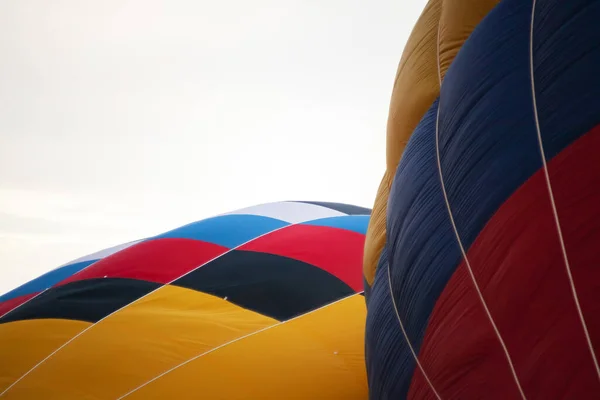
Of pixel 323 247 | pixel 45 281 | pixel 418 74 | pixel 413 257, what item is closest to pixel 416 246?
pixel 413 257

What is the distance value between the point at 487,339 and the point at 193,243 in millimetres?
3213

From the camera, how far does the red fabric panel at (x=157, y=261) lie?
4.46m

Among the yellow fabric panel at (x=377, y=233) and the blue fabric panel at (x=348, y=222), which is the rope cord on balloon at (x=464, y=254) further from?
the blue fabric panel at (x=348, y=222)

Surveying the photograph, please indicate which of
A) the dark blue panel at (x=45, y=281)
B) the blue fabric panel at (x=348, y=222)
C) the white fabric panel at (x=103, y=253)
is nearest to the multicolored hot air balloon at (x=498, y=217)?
the blue fabric panel at (x=348, y=222)

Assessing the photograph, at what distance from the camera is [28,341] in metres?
3.76

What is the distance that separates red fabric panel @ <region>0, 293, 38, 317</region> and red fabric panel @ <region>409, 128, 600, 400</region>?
351 centimetres

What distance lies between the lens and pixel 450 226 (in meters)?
2.06

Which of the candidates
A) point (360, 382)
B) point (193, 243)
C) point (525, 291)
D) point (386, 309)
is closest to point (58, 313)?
point (193, 243)

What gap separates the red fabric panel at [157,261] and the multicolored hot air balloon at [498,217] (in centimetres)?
228

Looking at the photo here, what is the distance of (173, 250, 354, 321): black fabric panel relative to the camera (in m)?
3.97

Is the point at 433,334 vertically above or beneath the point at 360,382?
above

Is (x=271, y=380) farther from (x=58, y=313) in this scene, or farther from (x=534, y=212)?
(x=534, y=212)

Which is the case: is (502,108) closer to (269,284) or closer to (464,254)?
(464,254)

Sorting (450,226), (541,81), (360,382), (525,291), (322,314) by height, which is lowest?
(360,382)
